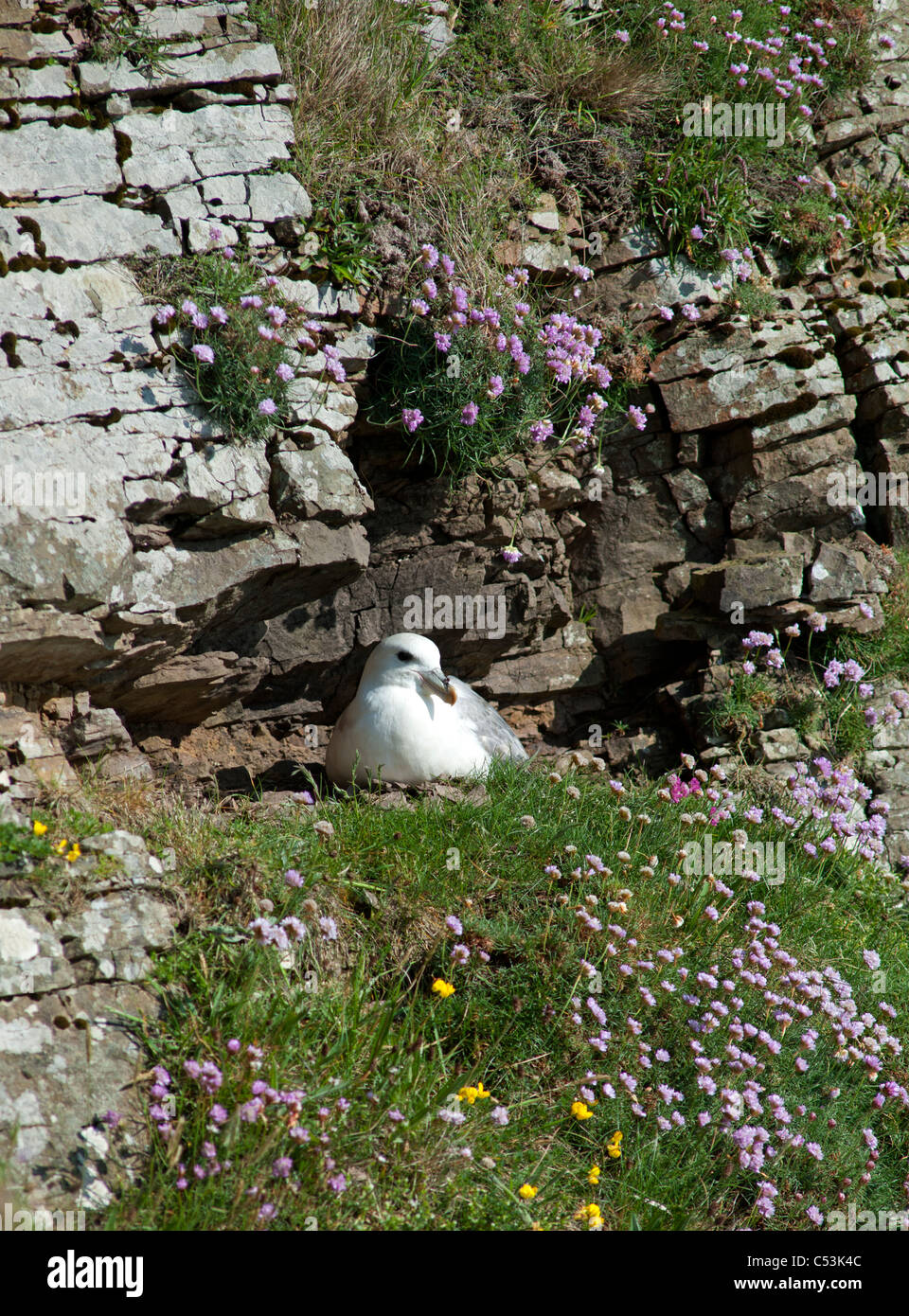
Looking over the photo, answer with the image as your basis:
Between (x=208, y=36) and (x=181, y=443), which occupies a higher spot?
(x=208, y=36)

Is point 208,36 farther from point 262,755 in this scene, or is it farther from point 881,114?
point 881,114

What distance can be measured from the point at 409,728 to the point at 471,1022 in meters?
1.49

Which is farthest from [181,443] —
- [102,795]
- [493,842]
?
[493,842]

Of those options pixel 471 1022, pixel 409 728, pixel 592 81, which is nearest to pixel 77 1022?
pixel 471 1022

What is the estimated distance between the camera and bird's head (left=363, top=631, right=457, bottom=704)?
4.93 m

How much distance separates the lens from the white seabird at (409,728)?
15.8ft

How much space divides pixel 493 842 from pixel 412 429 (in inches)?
82.6

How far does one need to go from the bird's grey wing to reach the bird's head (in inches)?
6.0

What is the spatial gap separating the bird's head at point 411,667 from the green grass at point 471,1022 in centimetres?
58

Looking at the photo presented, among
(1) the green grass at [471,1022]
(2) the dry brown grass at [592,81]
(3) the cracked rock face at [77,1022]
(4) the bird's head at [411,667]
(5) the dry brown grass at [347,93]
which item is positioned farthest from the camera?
(2) the dry brown grass at [592,81]

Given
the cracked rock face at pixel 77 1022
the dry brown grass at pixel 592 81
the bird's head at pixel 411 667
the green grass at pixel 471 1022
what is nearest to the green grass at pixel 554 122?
the dry brown grass at pixel 592 81

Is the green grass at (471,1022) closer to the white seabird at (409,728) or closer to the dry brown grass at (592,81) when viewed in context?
the white seabird at (409,728)

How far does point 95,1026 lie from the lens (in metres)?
3.04
